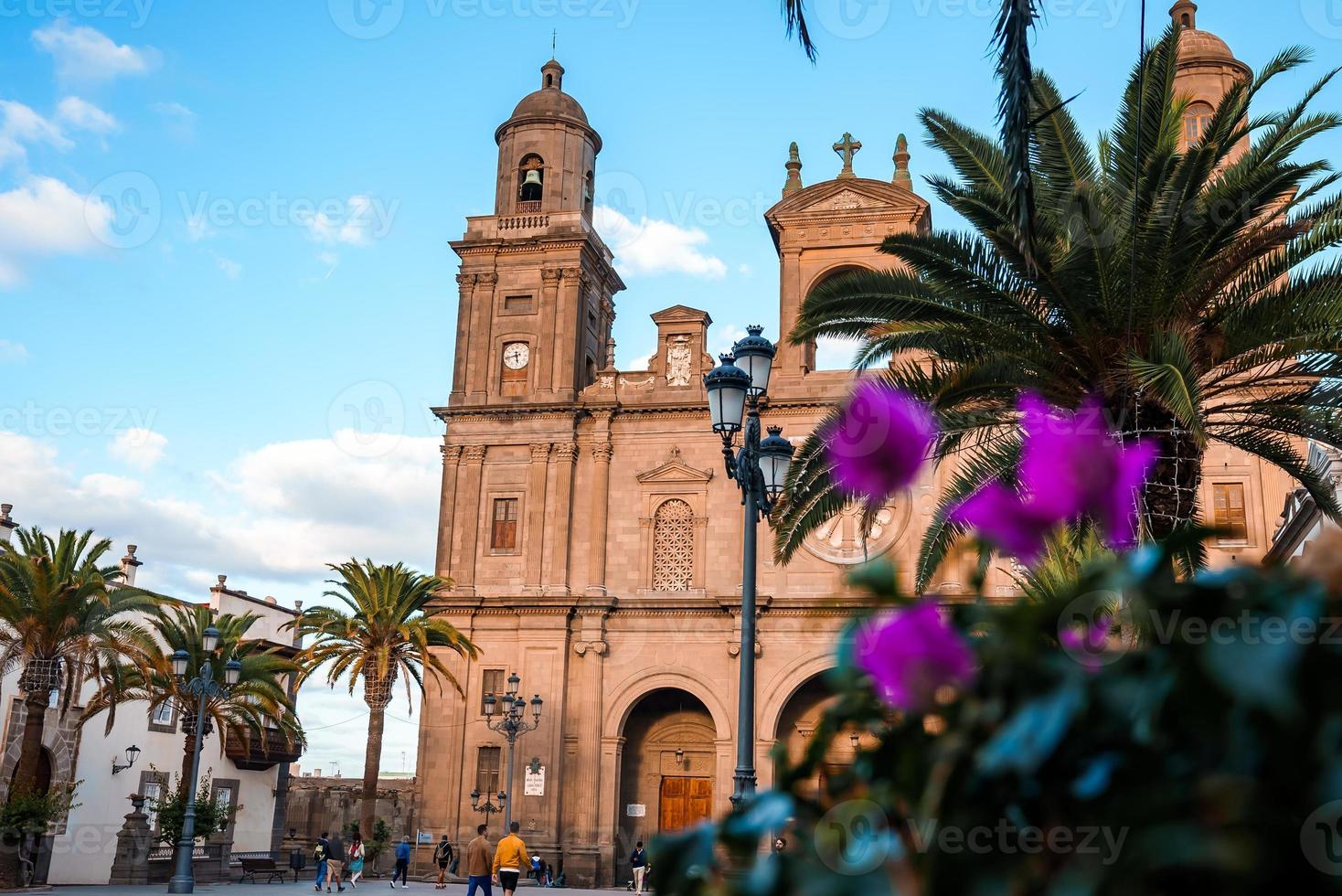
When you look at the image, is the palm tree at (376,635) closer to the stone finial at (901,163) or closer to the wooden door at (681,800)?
the wooden door at (681,800)

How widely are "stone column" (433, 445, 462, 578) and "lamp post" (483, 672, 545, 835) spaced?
12.7 feet

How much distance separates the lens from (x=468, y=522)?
3538 centimetres

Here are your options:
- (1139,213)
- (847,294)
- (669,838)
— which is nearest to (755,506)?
(847,294)

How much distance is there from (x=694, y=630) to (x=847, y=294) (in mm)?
20509

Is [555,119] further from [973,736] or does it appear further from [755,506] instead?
[973,736]

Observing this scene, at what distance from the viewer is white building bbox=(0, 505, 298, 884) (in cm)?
3145

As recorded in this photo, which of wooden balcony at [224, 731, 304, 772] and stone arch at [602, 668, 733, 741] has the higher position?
stone arch at [602, 668, 733, 741]

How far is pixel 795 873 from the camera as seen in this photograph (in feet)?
6.59

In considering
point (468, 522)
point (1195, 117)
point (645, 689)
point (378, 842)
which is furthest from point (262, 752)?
point (1195, 117)

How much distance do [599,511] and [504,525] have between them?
109 inches

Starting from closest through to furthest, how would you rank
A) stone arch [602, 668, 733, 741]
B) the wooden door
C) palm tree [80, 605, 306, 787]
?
palm tree [80, 605, 306, 787]
stone arch [602, 668, 733, 741]
the wooden door

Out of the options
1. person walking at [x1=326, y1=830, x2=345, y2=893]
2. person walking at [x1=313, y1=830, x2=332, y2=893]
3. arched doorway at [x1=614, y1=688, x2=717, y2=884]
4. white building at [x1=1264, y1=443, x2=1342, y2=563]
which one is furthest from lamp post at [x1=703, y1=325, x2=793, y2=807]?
arched doorway at [x1=614, y1=688, x2=717, y2=884]

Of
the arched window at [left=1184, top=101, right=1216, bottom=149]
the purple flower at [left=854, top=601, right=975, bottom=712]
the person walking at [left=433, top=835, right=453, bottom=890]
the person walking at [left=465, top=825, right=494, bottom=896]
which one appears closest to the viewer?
the purple flower at [left=854, top=601, right=975, bottom=712]

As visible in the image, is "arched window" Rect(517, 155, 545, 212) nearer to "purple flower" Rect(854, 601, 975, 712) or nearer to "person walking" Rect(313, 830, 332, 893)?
"person walking" Rect(313, 830, 332, 893)
